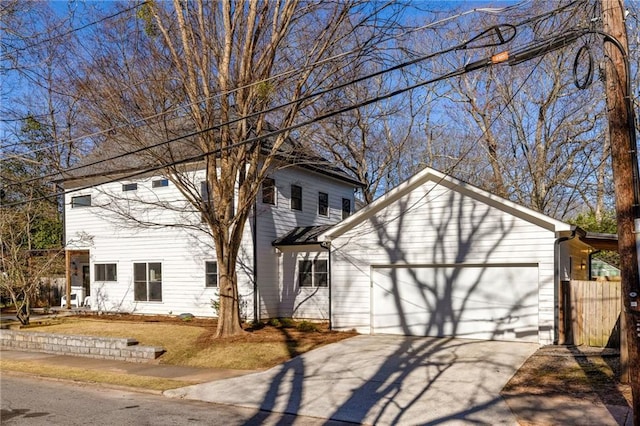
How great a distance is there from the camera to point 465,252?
15.5m

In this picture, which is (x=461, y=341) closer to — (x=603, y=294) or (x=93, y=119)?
(x=603, y=294)

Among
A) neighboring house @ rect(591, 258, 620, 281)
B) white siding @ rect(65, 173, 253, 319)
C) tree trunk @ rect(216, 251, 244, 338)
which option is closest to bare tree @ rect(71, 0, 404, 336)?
tree trunk @ rect(216, 251, 244, 338)

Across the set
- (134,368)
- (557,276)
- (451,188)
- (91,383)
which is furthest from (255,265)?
(557,276)

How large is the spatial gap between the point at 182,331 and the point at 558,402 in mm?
11196

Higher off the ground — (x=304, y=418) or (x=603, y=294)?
(x=603, y=294)

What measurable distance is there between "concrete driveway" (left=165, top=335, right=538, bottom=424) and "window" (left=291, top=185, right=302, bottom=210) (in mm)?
8851

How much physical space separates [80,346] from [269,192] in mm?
8504

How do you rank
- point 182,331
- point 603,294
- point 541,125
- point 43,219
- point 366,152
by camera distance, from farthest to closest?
point 366,152
point 43,219
point 541,125
point 182,331
point 603,294

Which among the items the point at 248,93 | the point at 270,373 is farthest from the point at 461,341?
the point at 248,93

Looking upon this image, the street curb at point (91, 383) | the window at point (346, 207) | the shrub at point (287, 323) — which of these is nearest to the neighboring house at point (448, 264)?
the shrub at point (287, 323)

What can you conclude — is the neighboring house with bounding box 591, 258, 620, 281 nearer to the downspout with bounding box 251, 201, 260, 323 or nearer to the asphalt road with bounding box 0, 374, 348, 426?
the downspout with bounding box 251, 201, 260, 323

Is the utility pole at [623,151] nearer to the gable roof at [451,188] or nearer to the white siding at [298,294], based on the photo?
the gable roof at [451,188]

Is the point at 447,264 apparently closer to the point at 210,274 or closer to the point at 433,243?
the point at 433,243

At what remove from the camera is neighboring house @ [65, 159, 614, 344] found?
48.5 feet
